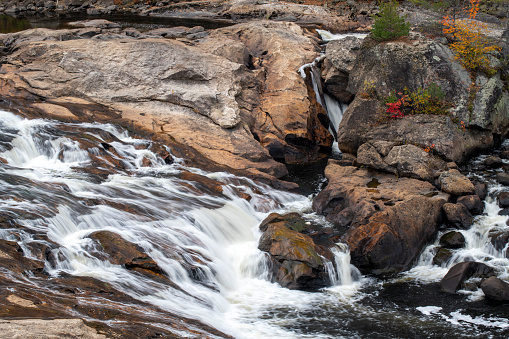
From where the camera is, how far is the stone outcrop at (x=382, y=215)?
422 inches

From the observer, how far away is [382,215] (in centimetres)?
1130

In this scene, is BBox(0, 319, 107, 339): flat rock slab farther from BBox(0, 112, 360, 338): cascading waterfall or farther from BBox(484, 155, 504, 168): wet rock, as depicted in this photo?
BBox(484, 155, 504, 168): wet rock

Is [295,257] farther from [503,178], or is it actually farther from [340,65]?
[340,65]

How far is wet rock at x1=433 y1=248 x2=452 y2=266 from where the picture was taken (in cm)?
1082

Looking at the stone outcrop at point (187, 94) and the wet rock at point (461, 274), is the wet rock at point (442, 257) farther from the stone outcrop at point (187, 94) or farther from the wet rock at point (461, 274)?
the stone outcrop at point (187, 94)

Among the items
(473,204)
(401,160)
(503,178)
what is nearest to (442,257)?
(473,204)

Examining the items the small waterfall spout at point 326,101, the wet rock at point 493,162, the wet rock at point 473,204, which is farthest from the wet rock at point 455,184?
the small waterfall spout at point 326,101

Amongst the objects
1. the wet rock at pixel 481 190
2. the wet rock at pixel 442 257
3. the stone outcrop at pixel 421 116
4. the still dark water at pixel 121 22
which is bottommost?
the wet rock at pixel 442 257

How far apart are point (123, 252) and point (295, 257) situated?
3.56 metres

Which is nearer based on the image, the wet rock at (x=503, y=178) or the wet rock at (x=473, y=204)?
the wet rock at (x=473, y=204)

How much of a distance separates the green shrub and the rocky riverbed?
332 millimetres

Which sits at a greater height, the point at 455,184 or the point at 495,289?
the point at 455,184

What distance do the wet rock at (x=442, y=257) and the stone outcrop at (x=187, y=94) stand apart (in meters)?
5.56

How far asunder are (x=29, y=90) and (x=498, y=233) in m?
14.6
